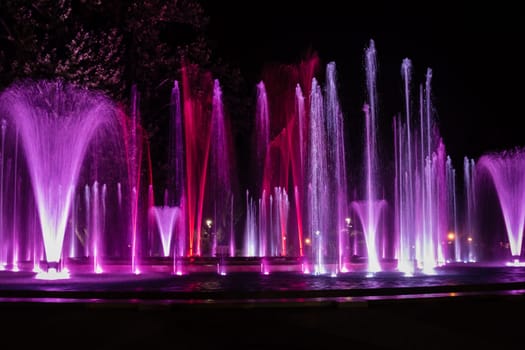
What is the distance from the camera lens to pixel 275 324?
9.41 meters

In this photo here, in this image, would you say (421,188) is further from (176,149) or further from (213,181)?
(176,149)

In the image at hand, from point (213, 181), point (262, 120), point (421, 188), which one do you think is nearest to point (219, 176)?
point (213, 181)

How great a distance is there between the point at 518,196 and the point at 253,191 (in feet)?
60.5

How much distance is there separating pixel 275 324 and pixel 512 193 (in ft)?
75.3

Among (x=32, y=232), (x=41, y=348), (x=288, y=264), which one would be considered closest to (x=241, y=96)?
(x=32, y=232)

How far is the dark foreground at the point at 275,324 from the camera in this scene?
26.1 ft

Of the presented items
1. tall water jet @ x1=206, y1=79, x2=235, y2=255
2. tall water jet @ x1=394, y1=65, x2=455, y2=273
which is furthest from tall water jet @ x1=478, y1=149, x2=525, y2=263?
tall water jet @ x1=206, y1=79, x2=235, y2=255

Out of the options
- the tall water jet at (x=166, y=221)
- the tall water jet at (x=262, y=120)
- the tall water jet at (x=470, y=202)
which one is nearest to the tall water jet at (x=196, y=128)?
the tall water jet at (x=166, y=221)

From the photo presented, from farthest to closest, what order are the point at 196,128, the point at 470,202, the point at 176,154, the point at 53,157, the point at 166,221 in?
the point at 470,202, the point at 166,221, the point at 196,128, the point at 176,154, the point at 53,157

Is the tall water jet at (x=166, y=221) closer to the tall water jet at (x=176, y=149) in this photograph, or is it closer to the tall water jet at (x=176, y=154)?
the tall water jet at (x=176, y=154)

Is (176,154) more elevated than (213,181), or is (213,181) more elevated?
(176,154)

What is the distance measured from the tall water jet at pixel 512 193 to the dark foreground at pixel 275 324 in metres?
17.1

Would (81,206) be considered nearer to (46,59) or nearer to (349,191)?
(46,59)

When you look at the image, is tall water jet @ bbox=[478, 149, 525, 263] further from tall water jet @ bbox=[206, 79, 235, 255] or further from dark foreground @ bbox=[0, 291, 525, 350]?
dark foreground @ bbox=[0, 291, 525, 350]
